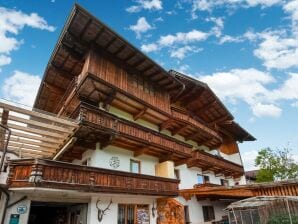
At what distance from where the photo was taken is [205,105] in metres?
25.2

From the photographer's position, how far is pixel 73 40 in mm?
14586

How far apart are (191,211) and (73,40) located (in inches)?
633

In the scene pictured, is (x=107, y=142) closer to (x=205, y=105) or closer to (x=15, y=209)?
(x=15, y=209)

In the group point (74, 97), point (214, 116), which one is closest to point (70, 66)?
point (74, 97)

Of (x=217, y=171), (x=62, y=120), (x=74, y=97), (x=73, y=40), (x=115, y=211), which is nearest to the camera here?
(x=62, y=120)

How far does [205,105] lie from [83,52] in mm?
14642

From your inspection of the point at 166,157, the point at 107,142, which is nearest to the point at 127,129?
the point at 107,142

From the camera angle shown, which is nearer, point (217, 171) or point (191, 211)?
point (191, 211)

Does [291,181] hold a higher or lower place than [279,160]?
lower

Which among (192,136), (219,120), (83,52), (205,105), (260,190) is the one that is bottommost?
(260,190)

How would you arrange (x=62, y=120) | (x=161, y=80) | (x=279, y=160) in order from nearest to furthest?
(x=62, y=120), (x=161, y=80), (x=279, y=160)

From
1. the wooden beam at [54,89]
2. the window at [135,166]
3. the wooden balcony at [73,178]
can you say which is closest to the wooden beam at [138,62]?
the wooden beam at [54,89]

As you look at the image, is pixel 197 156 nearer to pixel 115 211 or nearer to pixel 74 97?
pixel 115 211

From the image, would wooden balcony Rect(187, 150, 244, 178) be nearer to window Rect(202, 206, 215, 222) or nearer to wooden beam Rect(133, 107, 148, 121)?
window Rect(202, 206, 215, 222)
